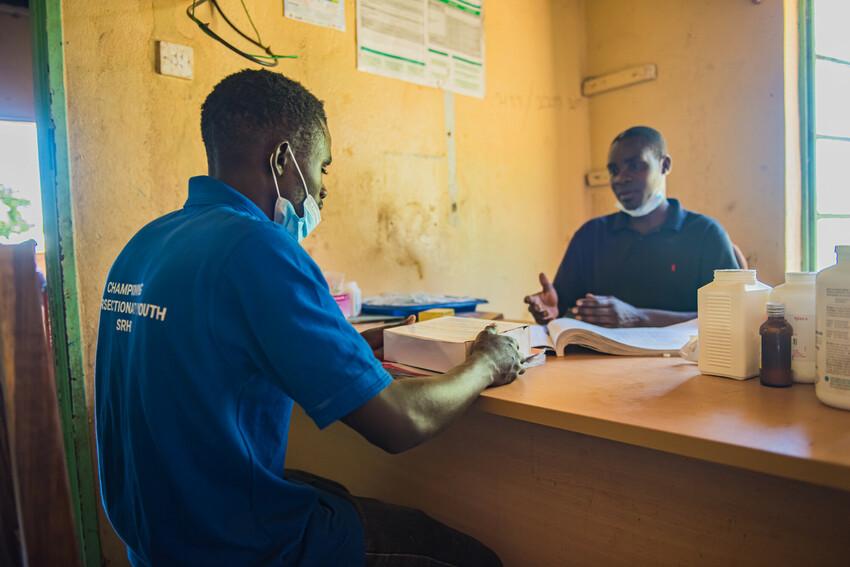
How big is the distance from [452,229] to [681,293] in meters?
1.03

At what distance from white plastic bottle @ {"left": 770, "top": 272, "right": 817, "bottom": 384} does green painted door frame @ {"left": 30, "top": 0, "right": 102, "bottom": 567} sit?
66.7 inches

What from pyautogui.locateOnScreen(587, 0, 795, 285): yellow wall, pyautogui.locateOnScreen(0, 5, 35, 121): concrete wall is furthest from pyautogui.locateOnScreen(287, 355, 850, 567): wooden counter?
pyautogui.locateOnScreen(0, 5, 35, 121): concrete wall

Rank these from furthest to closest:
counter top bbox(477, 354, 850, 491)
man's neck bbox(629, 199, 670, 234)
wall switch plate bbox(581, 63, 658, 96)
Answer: wall switch plate bbox(581, 63, 658, 96)
man's neck bbox(629, 199, 670, 234)
counter top bbox(477, 354, 850, 491)

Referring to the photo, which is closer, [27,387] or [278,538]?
[27,387]

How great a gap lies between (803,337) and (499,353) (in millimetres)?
509

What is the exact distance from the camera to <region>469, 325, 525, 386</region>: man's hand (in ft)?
3.40

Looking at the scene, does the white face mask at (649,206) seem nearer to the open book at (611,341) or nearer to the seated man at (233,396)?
the open book at (611,341)

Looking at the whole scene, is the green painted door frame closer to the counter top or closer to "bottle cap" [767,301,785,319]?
the counter top

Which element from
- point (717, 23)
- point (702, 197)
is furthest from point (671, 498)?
point (717, 23)

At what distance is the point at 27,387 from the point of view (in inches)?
21.2

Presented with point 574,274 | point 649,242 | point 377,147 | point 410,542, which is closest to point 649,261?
point 649,242

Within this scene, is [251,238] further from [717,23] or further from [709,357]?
[717,23]

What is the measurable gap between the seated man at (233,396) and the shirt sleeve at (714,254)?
1.52 m

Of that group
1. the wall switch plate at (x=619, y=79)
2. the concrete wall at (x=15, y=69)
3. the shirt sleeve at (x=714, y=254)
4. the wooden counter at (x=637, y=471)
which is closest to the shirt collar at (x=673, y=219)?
the shirt sleeve at (x=714, y=254)
